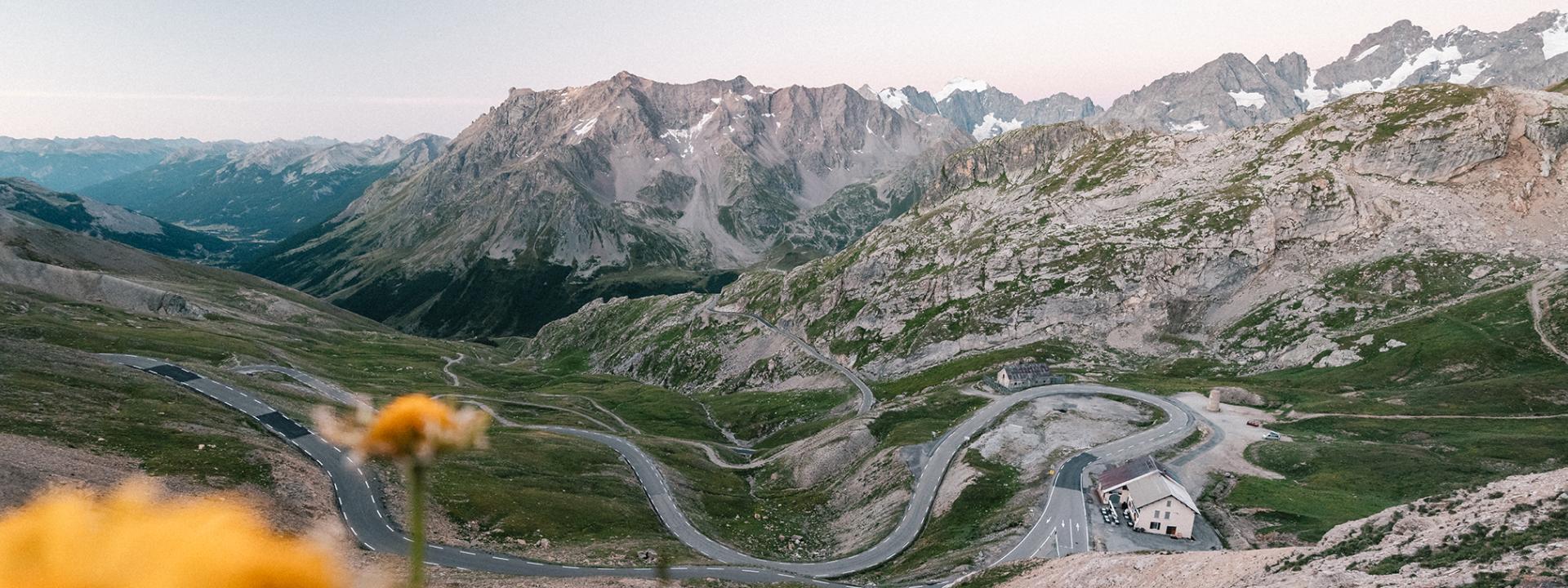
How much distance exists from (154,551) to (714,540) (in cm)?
6876

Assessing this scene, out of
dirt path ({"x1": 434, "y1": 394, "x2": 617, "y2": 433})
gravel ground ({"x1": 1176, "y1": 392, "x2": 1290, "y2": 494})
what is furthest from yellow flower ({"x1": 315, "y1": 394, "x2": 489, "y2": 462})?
dirt path ({"x1": 434, "y1": 394, "x2": 617, "y2": 433})

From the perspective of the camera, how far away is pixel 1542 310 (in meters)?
97.1

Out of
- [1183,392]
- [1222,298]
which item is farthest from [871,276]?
[1183,392]

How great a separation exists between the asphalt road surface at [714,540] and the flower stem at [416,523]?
164 ft

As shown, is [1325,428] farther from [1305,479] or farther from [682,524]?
[682,524]

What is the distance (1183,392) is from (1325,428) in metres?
18.8

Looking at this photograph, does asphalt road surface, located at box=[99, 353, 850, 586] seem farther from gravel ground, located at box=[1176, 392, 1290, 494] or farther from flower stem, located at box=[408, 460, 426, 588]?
flower stem, located at box=[408, 460, 426, 588]

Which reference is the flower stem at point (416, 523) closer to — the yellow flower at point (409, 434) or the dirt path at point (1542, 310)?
the yellow flower at point (409, 434)

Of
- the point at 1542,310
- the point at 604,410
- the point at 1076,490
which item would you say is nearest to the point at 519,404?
the point at 604,410

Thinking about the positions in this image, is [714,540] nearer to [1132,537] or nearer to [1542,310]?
[1132,537]

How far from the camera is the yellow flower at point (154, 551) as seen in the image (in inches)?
104

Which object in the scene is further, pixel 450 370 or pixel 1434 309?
pixel 450 370

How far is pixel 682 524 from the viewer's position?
68938 mm

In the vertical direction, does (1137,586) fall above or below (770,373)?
above
